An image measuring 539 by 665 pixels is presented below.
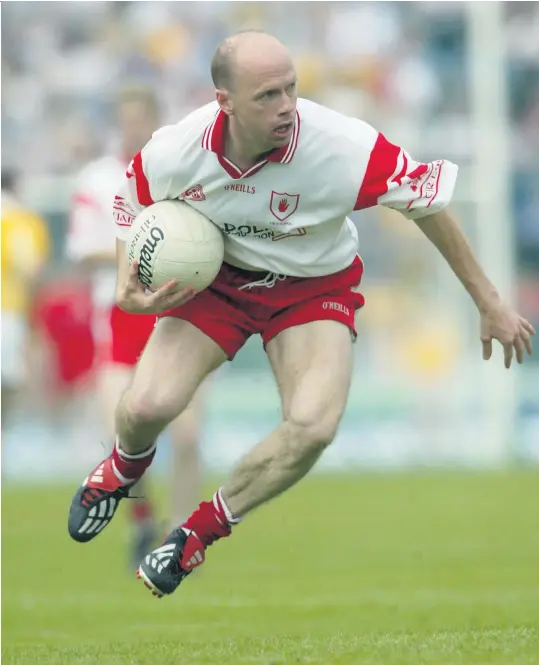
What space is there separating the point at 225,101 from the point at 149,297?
0.92 metres

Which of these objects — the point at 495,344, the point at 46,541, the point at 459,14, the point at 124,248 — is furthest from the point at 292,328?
the point at 459,14

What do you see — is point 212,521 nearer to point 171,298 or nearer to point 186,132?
point 171,298

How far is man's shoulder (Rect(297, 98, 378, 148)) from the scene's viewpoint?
6.57 meters

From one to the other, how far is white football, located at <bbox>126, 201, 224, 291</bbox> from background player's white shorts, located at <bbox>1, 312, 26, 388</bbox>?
821 cm

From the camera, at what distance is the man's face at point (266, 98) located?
6.25 meters

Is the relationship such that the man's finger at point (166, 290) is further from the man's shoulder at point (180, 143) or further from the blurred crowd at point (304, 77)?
the blurred crowd at point (304, 77)

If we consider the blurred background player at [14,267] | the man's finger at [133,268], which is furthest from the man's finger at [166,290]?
the blurred background player at [14,267]

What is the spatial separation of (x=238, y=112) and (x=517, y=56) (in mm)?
15474

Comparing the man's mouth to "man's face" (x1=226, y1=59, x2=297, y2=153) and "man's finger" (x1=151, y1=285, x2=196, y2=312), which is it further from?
"man's finger" (x1=151, y1=285, x2=196, y2=312)

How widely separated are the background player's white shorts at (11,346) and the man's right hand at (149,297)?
822cm

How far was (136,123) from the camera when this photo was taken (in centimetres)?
1018

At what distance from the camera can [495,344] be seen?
19.3m

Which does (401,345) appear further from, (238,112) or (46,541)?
(238,112)

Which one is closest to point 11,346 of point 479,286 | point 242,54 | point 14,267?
point 14,267
